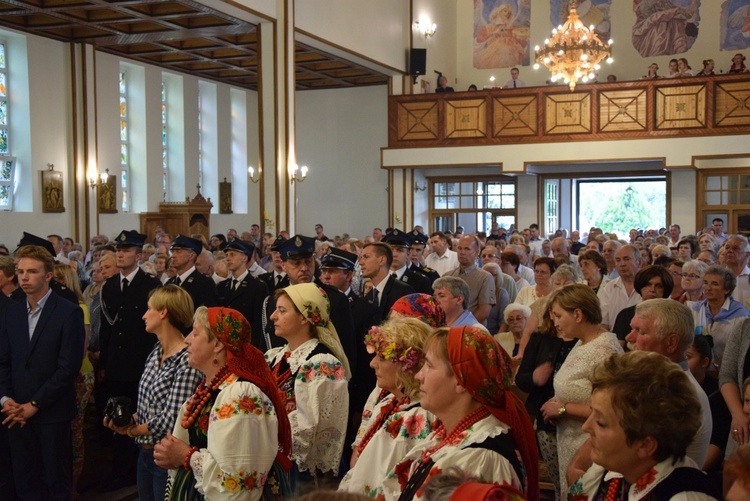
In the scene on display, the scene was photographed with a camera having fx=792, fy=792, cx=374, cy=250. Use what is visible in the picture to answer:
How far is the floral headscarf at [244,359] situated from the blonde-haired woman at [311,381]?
0.25 m

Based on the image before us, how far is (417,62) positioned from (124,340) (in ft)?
51.9

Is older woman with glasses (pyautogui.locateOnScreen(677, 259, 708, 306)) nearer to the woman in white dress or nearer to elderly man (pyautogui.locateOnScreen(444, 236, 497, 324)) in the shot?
elderly man (pyautogui.locateOnScreen(444, 236, 497, 324))

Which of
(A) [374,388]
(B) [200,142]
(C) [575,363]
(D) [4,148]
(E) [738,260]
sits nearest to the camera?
(C) [575,363]

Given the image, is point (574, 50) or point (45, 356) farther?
point (574, 50)

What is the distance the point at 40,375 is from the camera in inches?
186

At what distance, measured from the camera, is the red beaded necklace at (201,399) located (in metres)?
3.14

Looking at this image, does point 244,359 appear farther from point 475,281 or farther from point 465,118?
point 465,118

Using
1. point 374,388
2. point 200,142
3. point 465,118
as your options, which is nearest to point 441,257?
point 374,388

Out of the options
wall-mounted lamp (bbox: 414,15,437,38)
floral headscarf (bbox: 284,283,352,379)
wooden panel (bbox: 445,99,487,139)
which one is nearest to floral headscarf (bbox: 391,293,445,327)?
floral headscarf (bbox: 284,283,352,379)

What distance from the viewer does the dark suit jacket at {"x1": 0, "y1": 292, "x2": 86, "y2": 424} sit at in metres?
4.71

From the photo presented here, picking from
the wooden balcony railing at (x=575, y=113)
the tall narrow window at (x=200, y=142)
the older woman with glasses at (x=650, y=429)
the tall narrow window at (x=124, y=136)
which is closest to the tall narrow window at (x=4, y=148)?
the tall narrow window at (x=124, y=136)

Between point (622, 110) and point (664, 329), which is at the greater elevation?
point (622, 110)

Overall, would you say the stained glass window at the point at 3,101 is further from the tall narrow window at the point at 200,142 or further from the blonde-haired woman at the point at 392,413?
the blonde-haired woman at the point at 392,413

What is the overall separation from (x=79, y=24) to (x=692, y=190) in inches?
570
